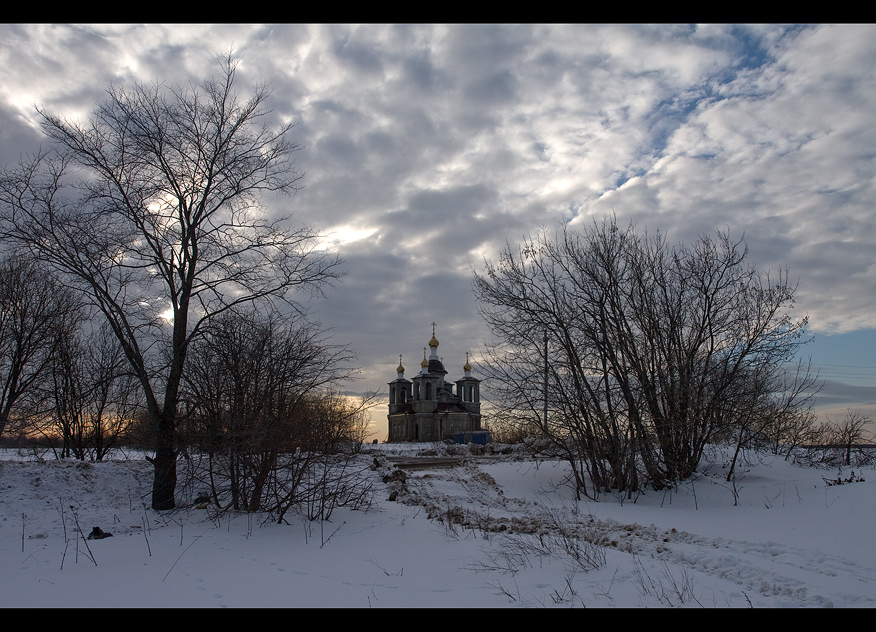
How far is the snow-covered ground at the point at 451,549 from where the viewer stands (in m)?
5.61

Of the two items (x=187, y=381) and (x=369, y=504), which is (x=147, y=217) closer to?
(x=187, y=381)

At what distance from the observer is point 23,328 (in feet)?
47.9

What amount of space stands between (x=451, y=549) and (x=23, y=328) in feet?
43.9

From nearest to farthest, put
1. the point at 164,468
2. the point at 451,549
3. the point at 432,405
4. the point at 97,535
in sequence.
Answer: the point at 451,549 → the point at 97,535 → the point at 164,468 → the point at 432,405

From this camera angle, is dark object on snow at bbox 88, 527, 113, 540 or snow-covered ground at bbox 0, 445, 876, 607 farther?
dark object on snow at bbox 88, 527, 113, 540

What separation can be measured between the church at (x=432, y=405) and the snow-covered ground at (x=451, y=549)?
4901 cm

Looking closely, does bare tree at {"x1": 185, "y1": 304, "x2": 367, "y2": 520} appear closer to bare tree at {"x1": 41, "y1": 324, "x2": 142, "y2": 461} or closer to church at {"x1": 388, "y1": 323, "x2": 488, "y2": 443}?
bare tree at {"x1": 41, "y1": 324, "x2": 142, "y2": 461}

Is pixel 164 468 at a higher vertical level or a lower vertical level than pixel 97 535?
higher

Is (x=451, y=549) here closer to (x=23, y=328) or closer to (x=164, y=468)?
(x=164, y=468)

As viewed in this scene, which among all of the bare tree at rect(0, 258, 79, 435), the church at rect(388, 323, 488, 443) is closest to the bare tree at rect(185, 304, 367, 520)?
the bare tree at rect(0, 258, 79, 435)

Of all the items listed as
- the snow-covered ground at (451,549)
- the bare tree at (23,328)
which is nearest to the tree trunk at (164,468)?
the snow-covered ground at (451,549)

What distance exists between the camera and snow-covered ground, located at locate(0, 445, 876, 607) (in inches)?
221

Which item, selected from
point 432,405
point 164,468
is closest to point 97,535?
point 164,468

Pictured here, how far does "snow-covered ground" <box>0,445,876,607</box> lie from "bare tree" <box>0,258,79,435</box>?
10.1 ft
